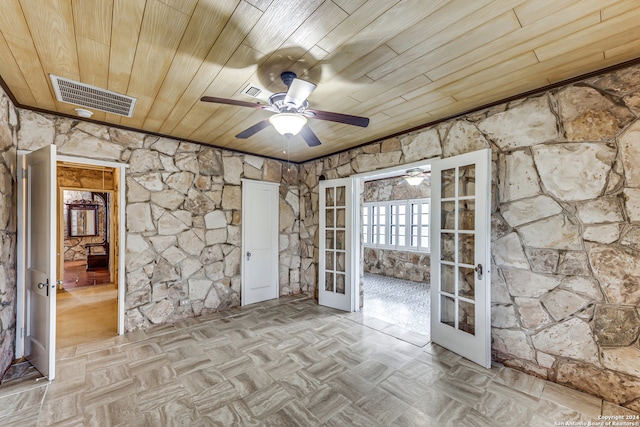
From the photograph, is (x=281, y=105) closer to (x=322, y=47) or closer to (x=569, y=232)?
(x=322, y=47)

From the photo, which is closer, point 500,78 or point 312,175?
point 500,78

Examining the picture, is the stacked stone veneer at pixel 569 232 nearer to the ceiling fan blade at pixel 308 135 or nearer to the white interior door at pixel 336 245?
the ceiling fan blade at pixel 308 135

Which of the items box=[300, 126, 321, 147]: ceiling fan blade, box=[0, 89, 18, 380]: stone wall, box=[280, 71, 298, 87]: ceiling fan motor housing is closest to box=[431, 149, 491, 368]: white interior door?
box=[300, 126, 321, 147]: ceiling fan blade

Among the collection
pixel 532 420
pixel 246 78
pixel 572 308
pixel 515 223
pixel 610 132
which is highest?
pixel 246 78

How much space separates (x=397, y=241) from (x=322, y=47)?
571 centimetres

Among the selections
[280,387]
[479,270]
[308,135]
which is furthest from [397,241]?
[280,387]

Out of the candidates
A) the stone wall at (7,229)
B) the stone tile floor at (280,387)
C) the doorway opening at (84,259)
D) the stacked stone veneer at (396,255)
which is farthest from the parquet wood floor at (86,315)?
the stacked stone veneer at (396,255)

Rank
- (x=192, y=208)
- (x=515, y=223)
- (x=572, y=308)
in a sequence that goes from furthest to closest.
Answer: (x=192, y=208)
(x=515, y=223)
(x=572, y=308)

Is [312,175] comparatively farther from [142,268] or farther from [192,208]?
[142,268]

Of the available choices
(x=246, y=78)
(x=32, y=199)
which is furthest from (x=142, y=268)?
(x=246, y=78)

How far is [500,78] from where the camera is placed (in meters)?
2.14

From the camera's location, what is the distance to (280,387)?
229 cm

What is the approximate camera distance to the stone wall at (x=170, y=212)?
10.4 ft

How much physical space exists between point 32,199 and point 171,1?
8.62 feet
